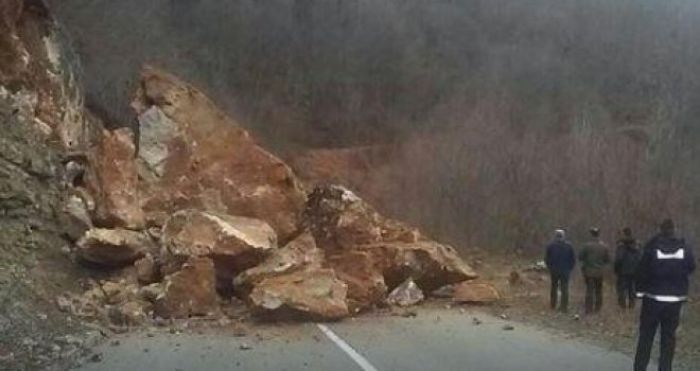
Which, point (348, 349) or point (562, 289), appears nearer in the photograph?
point (348, 349)

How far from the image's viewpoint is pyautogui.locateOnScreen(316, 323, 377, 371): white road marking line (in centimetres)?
1179

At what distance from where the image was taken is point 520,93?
58969 mm

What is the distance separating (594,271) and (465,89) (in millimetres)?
41188

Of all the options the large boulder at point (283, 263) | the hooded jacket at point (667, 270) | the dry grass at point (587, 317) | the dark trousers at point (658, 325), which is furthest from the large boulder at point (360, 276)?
the hooded jacket at point (667, 270)

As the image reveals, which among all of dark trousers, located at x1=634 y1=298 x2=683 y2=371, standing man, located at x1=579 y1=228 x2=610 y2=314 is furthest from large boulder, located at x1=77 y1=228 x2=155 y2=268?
dark trousers, located at x1=634 y1=298 x2=683 y2=371

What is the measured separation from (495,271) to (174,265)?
520 inches

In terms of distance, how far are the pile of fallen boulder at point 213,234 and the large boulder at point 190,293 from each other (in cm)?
2

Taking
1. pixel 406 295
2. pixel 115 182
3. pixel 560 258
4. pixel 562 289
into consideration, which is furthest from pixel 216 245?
pixel 562 289

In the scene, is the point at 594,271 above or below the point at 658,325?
below

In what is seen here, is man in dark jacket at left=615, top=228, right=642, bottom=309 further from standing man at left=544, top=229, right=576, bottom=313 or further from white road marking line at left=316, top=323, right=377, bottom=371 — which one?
white road marking line at left=316, top=323, right=377, bottom=371

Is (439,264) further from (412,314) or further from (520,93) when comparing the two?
(520,93)

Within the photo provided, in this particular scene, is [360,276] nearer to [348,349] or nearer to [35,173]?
[348,349]

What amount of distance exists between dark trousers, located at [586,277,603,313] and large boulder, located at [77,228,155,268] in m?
8.13

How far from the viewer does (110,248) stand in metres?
18.7
